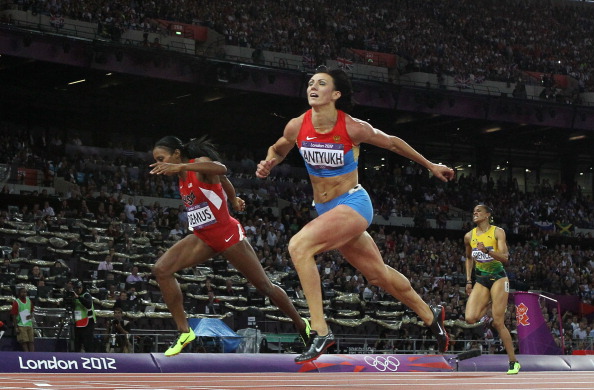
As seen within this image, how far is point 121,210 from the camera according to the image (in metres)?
27.7

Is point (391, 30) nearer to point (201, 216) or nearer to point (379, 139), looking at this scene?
point (201, 216)

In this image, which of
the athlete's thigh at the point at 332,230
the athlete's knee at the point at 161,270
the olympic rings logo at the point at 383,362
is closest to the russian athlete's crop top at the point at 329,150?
the athlete's thigh at the point at 332,230

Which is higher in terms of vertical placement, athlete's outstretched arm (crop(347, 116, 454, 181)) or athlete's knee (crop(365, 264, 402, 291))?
athlete's outstretched arm (crop(347, 116, 454, 181))

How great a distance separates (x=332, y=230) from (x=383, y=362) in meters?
6.28

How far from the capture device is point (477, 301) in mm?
14492

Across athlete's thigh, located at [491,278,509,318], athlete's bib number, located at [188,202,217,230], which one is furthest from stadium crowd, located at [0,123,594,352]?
athlete's bib number, located at [188,202,217,230]

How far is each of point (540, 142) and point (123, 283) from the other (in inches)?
1217

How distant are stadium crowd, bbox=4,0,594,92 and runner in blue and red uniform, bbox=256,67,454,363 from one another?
25463mm

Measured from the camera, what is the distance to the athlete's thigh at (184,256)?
32.7 feet

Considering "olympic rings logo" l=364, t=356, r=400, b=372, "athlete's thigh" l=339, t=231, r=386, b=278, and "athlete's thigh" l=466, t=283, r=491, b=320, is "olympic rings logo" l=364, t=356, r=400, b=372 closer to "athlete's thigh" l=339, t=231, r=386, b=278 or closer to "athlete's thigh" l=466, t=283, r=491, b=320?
"athlete's thigh" l=466, t=283, r=491, b=320

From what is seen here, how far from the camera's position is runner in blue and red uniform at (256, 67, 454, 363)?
25.9ft

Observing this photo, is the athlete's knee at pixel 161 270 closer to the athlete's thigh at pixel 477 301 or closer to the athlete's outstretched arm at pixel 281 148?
the athlete's outstretched arm at pixel 281 148

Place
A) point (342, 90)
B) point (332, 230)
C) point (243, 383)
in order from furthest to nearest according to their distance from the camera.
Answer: point (342, 90) < point (243, 383) < point (332, 230)

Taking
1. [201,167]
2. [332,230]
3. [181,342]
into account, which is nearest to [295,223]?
[181,342]
